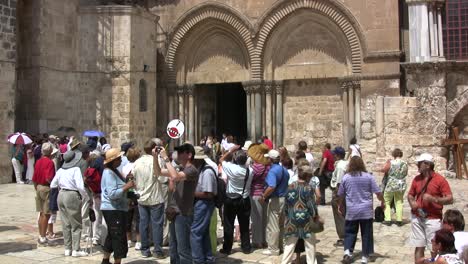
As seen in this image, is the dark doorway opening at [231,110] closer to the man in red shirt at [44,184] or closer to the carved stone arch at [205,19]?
the carved stone arch at [205,19]

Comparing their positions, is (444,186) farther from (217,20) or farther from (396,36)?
(217,20)

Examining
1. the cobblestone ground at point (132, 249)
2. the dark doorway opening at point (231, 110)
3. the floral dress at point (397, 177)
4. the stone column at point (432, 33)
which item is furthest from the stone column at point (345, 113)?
the floral dress at point (397, 177)

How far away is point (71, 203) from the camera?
759cm

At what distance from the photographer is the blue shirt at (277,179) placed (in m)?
7.78

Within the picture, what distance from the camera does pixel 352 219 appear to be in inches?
280

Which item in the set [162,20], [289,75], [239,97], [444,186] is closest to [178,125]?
[444,186]

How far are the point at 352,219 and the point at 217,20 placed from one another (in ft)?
48.6

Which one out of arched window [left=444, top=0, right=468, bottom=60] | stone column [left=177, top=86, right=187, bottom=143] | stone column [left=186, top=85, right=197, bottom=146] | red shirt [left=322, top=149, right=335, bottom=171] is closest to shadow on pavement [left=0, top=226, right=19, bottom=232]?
red shirt [left=322, top=149, right=335, bottom=171]

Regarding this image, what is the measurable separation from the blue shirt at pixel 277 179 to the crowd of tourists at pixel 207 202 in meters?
0.02

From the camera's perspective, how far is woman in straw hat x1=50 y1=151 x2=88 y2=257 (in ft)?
24.9

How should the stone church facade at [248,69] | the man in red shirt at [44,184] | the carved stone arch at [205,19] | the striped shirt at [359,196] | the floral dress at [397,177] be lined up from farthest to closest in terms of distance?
the carved stone arch at [205,19]
the stone church facade at [248,69]
the floral dress at [397,177]
the man in red shirt at [44,184]
the striped shirt at [359,196]

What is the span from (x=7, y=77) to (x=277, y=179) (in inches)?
476

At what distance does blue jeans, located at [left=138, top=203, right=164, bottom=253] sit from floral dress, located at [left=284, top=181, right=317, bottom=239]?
2.03 metres

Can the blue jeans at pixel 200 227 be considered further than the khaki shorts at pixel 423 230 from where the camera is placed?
Yes
